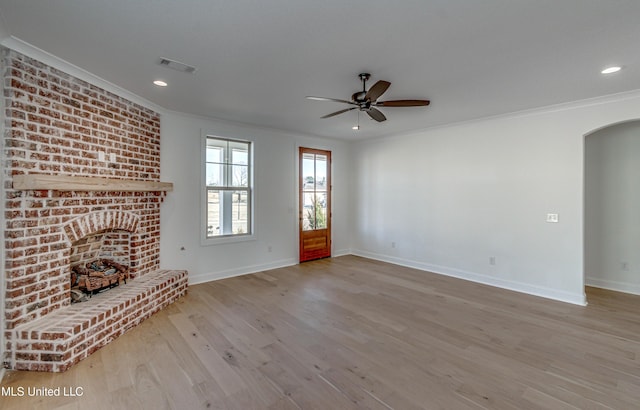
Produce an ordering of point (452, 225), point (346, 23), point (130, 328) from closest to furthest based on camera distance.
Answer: point (346, 23)
point (130, 328)
point (452, 225)

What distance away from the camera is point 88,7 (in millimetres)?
1892

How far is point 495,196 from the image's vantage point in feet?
15.0

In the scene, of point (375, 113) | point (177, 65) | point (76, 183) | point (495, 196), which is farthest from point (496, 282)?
point (76, 183)

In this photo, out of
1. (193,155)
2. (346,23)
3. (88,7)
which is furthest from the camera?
(193,155)

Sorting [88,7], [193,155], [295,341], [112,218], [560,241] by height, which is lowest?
[295,341]

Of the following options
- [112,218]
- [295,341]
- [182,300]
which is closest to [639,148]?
[295,341]

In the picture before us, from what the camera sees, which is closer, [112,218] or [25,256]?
[25,256]

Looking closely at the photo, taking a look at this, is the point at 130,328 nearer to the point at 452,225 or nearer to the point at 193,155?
the point at 193,155

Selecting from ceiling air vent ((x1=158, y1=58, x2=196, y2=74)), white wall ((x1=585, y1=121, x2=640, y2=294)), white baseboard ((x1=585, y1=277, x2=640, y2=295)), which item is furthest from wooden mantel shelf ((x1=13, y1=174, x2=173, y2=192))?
white baseboard ((x1=585, y1=277, x2=640, y2=295))

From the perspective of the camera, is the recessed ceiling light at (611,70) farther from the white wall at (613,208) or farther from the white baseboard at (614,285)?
the white baseboard at (614,285)

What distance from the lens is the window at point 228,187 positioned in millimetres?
4871

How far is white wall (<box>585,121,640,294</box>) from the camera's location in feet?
13.6

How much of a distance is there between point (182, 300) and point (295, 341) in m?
1.92

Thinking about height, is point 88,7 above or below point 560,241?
above
